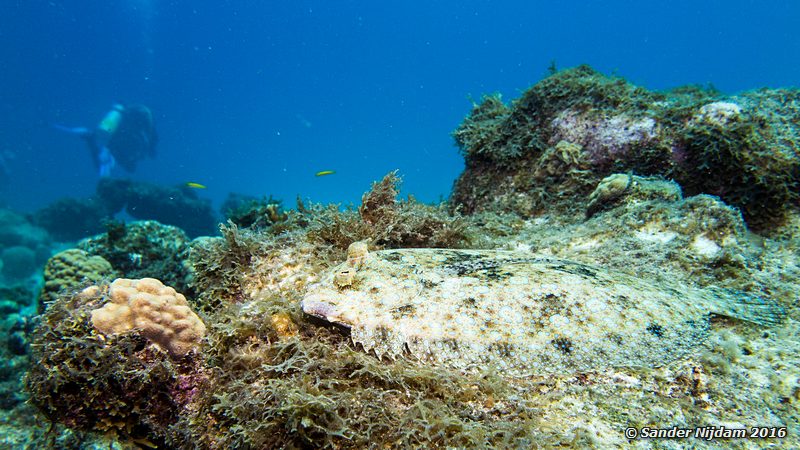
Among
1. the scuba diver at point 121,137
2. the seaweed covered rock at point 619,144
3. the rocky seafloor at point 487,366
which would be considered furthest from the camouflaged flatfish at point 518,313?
the scuba diver at point 121,137

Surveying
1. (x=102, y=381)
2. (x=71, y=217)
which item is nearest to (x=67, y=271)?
(x=102, y=381)

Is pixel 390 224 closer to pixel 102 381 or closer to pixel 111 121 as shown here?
pixel 102 381

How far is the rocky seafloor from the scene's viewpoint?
2.83 m

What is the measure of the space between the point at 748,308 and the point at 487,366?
288 centimetres

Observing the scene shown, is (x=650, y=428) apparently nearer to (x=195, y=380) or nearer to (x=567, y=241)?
(x=567, y=241)

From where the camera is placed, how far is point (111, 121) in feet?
157

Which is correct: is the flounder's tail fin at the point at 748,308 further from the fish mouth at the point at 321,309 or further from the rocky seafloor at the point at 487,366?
the fish mouth at the point at 321,309

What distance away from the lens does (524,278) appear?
3383mm

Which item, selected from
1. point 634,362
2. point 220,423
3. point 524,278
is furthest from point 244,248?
point 634,362

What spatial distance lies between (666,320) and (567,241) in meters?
2.27

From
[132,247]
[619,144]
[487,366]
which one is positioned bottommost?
[487,366]

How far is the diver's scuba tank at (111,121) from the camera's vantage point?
156 ft

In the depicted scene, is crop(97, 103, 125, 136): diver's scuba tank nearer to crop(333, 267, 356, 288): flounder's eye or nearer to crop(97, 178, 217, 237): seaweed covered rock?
crop(97, 178, 217, 237): seaweed covered rock

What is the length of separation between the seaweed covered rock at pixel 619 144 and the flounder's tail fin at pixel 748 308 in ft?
10.1
